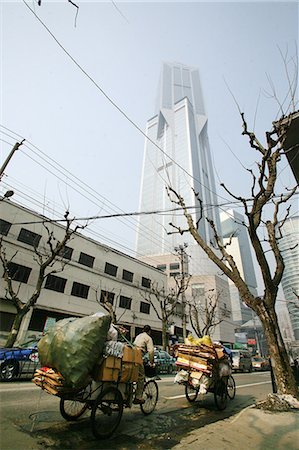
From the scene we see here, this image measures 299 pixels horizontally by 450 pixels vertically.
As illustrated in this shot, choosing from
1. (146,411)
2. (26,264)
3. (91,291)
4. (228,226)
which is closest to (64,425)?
(146,411)

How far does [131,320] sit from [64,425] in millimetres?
25298

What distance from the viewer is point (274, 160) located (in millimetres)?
7461

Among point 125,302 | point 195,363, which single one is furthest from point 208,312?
point 195,363

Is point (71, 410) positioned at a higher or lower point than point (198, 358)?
lower

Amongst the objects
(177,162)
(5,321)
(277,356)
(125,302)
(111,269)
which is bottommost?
(277,356)

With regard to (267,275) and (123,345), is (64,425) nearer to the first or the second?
(123,345)

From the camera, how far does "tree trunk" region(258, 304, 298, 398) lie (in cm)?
592

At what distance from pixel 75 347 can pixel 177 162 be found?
371 ft

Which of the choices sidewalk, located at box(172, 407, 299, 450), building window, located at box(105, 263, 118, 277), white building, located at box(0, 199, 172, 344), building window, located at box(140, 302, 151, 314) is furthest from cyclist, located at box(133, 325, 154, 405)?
building window, located at box(140, 302, 151, 314)

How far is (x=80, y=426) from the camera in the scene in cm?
408

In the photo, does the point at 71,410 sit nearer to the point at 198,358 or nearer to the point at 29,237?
the point at 198,358

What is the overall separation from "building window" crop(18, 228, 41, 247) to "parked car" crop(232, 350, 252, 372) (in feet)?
72.5

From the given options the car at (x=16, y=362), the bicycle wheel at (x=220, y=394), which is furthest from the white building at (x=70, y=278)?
the bicycle wheel at (x=220, y=394)

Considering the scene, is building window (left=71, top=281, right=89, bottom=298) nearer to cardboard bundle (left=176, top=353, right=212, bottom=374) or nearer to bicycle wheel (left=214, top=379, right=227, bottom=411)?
cardboard bundle (left=176, top=353, right=212, bottom=374)
